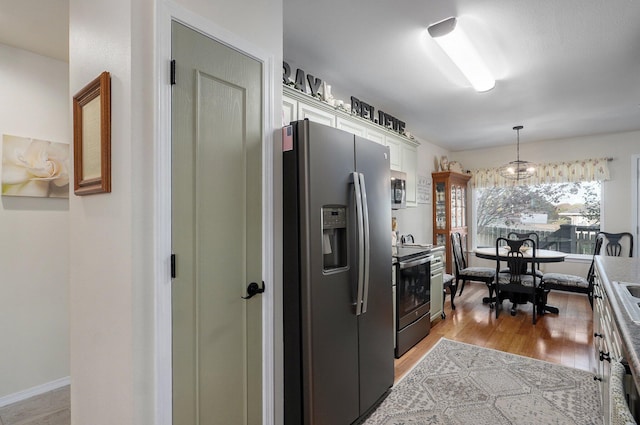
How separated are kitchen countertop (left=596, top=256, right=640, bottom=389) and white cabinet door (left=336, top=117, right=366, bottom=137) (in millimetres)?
2141

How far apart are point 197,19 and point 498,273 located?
433 cm

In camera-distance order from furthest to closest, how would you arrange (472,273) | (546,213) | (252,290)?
(546,213) → (472,273) → (252,290)

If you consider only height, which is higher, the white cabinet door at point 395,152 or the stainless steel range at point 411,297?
the white cabinet door at point 395,152

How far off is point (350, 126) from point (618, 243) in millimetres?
4883

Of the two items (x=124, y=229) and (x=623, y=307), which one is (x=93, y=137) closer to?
(x=124, y=229)

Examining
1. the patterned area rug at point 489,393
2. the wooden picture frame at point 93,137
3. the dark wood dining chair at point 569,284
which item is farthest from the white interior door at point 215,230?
the dark wood dining chair at point 569,284

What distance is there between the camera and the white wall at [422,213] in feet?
16.0

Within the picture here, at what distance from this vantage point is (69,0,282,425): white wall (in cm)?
124

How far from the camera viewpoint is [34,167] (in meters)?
2.46

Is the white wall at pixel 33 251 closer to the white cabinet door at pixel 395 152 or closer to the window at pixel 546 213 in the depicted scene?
the white cabinet door at pixel 395 152

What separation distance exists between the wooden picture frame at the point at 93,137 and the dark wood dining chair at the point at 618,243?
643cm

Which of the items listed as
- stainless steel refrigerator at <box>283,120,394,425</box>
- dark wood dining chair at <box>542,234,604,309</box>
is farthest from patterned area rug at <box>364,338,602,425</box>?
dark wood dining chair at <box>542,234,604,309</box>

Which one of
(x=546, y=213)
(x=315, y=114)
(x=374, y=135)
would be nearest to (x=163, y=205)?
(x=315, y=114)

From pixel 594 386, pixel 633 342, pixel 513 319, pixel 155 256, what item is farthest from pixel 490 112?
pixel 155 256
